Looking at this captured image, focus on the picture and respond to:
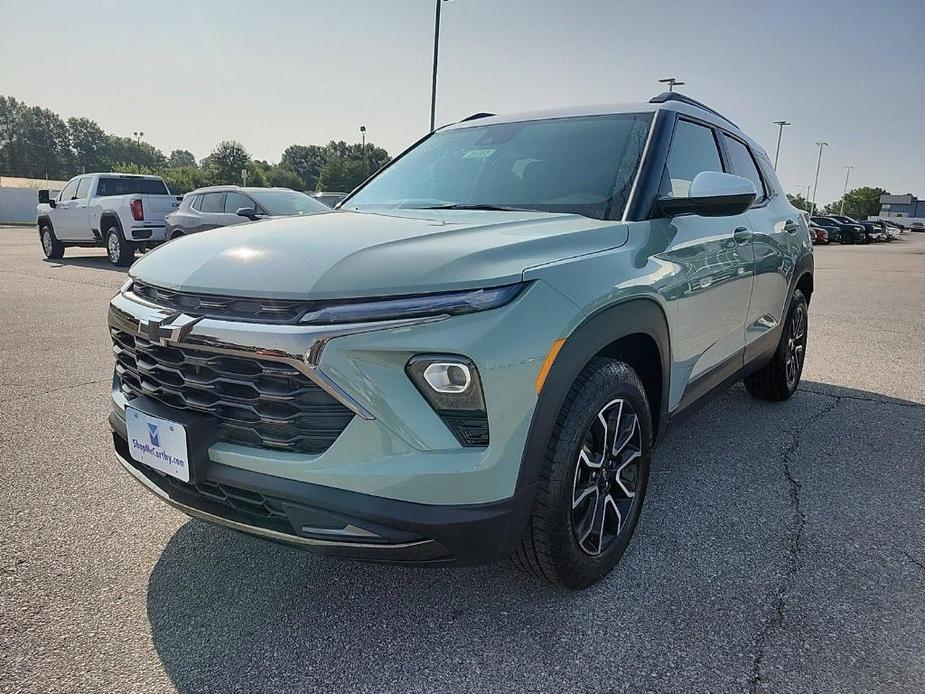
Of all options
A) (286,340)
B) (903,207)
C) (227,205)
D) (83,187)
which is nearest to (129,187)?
(83,187)

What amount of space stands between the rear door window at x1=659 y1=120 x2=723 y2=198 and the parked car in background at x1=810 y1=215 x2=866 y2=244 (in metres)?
44.2

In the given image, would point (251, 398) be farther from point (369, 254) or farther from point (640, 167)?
point (640, 167)

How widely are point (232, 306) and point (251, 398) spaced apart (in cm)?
27

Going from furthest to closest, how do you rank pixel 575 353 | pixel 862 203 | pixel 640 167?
pixel 862 203, pixel 640 167, pixel 575 353

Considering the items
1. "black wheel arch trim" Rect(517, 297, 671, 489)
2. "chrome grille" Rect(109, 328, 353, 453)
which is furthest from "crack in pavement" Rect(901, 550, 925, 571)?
"chrome grille" Rect(109, 328, 353, 453)

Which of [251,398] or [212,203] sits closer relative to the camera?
[251,398]

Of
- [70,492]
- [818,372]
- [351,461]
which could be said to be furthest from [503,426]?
[818,372]

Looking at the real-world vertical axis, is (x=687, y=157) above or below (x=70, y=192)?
above

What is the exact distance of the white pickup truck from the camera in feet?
43.8

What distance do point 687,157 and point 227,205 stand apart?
10.2 meters

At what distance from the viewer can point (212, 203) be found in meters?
12.1

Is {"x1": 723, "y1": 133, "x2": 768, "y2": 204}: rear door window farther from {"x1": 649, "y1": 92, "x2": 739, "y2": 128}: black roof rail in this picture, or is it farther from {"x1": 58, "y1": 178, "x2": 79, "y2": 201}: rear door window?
{"x1": 58, "y1": 178, "x2": 79, "y2": 201}: rear door window

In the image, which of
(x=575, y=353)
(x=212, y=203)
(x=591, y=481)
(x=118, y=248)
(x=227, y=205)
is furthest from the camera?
(x=118, y=248)

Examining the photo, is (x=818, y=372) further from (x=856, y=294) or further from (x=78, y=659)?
(x=856, y=294)
